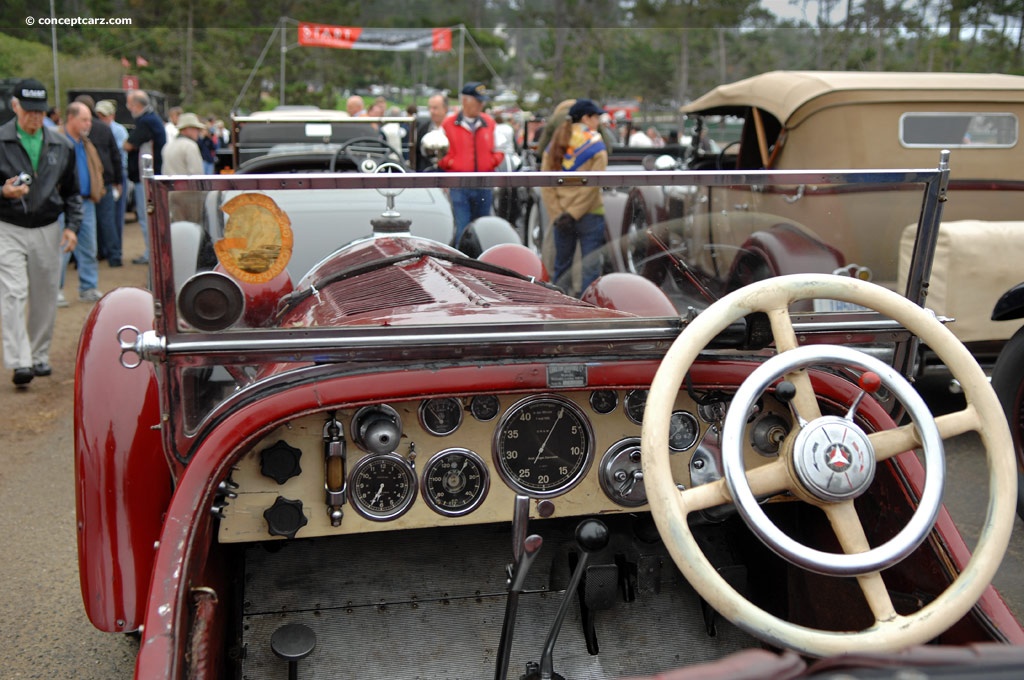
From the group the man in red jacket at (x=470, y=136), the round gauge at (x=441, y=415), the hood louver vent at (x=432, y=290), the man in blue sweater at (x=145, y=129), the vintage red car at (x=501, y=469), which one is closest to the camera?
the vintage red car at (x=501, y=469)

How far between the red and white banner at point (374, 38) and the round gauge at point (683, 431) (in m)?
22.2

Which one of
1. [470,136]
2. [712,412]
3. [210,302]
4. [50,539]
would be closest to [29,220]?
[50,539]

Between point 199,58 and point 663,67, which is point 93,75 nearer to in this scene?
point 199,58

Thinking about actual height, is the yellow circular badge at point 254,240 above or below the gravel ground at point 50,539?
above

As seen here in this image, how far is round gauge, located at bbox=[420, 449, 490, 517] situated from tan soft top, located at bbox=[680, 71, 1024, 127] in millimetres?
4950

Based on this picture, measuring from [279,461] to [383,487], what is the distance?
269 mm

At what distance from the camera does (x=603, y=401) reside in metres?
2.29

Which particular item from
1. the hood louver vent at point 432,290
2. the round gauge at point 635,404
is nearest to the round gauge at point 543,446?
the round gauge at point 635,404

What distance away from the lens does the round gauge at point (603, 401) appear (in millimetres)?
2279

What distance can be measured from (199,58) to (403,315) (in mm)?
33753

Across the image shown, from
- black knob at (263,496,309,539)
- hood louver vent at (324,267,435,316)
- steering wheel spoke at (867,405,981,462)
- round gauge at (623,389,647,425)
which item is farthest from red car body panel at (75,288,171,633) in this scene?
steering wheel spoke at (867,405,981,462)

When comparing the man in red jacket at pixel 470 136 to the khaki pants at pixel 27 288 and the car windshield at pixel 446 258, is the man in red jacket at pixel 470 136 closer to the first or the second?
the khaki pants at pixel 27 288

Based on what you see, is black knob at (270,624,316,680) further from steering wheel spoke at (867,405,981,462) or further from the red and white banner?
the red and white banner

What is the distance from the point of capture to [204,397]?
2.31 metres
